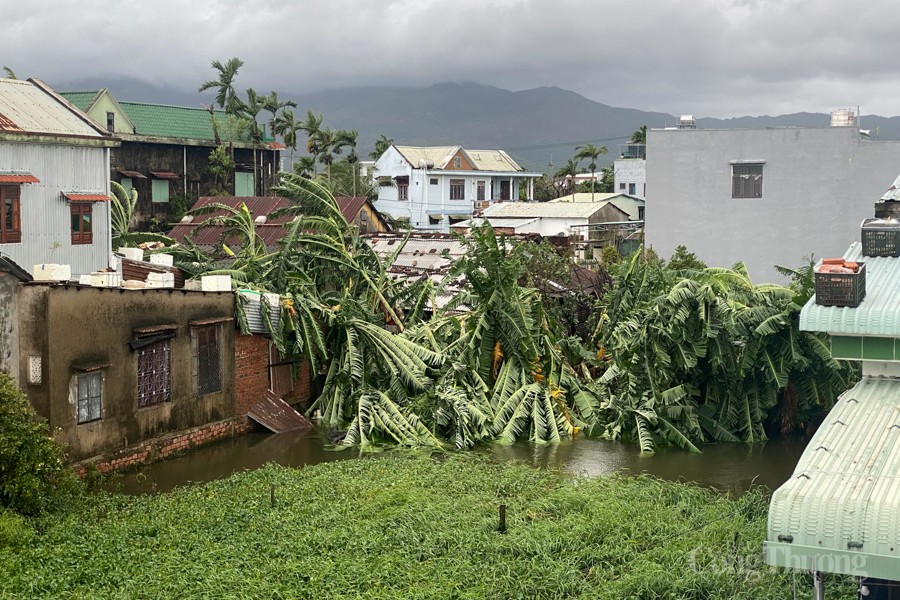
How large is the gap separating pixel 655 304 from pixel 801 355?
2.93m

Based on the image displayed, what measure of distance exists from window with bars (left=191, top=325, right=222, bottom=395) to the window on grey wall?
15.4 meters

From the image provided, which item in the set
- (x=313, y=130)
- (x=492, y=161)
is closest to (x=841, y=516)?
(x=313, y=130)

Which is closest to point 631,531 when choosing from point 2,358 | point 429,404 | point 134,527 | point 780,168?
point 134,527

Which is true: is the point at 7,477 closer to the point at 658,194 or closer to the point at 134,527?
the point at 134,527

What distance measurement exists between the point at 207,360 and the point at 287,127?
39.3 m

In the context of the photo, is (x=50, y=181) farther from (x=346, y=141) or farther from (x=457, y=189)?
(x=457, y=189)

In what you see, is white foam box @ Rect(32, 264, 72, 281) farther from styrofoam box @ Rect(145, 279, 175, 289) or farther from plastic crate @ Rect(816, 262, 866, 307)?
plastic crate @ Rect(816, 262, 866, 307)

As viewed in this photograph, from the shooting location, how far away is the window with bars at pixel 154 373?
1822 cm

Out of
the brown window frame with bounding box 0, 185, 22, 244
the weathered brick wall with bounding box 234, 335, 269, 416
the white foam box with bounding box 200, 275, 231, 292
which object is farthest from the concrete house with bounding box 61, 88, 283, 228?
the white foam box with bounding box 200, 275, 231, 292

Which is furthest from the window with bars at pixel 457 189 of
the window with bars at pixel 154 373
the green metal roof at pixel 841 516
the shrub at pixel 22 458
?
the green metal roof at pixel 841 516

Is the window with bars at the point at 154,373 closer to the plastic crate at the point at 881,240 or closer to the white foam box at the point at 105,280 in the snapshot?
the white foam box at the point at 105,280

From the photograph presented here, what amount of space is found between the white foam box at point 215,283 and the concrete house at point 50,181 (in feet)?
14.9

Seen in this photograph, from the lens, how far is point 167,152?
47.5m

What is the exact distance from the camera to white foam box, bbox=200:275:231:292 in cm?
2003
